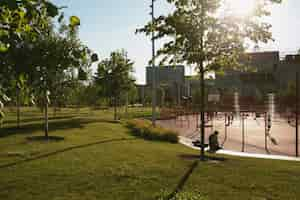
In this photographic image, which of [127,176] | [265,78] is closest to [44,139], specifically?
[127,176]

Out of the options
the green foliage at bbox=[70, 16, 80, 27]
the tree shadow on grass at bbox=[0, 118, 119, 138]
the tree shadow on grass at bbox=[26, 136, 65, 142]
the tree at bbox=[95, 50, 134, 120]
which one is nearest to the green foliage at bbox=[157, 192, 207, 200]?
the green foliage at bbox=[70, 16, 80, 27]

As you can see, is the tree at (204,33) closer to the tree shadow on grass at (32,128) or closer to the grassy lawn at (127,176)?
the grassy lawn at (127,176)

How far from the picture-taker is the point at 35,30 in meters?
2.02

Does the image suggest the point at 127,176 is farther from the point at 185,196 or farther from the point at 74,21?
the point at 74,21

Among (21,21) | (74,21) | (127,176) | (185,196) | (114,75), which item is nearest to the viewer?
(74,21)

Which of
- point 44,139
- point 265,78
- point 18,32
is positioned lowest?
point 44,139

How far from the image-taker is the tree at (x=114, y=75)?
1125 inches

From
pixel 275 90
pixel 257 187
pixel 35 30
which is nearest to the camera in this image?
pixel 35 30

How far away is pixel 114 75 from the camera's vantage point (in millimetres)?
28547

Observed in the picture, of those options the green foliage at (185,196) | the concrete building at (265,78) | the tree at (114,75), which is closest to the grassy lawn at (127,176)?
the green foliage at (185,196)

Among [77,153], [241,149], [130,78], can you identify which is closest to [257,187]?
[77,153]

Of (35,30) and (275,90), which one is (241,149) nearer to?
(35,30)

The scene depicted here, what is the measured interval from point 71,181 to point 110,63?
74.5ft

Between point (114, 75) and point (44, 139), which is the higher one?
point (114, 75)
